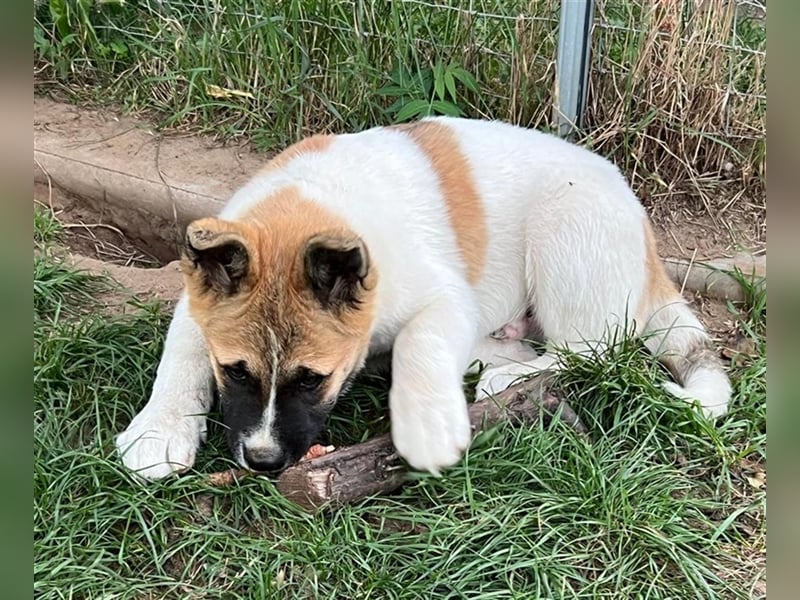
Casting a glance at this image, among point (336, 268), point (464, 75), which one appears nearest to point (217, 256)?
point (336, 268)

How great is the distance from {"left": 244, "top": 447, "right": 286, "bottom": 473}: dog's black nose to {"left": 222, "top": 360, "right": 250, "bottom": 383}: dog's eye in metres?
0.25

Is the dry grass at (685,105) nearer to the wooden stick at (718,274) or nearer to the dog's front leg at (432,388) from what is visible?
the wooden stick at (718,274)

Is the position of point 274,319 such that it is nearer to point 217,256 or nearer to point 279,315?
point 279,315

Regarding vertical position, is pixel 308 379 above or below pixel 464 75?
below

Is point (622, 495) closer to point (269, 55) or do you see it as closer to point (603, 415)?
point (603, 415)

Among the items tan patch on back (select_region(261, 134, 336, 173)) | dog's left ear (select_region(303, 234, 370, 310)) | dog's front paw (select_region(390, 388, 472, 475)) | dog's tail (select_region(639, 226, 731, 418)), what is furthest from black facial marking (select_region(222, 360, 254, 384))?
dog's tail (select_region(639, 226, 731, 418))

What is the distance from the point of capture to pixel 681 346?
4.17m

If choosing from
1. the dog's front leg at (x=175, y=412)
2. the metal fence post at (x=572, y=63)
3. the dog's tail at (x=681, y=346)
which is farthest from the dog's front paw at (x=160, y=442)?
the metal fence post at (x=572, y=63)

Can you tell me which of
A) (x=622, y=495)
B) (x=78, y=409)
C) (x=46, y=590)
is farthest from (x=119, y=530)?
(x=622, y=495)

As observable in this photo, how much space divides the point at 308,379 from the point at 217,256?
0.53m

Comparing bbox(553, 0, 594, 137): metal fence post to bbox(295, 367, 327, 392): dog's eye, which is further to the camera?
bbox(553, 0, 594, 137): metal fence post

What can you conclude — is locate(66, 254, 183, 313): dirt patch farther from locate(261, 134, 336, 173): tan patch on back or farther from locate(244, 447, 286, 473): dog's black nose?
locate(244, 447, 286, 473): dog's black nose

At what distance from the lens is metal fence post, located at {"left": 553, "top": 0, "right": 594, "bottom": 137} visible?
5156 millimetres

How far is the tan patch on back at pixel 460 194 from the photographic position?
414 centimetres
